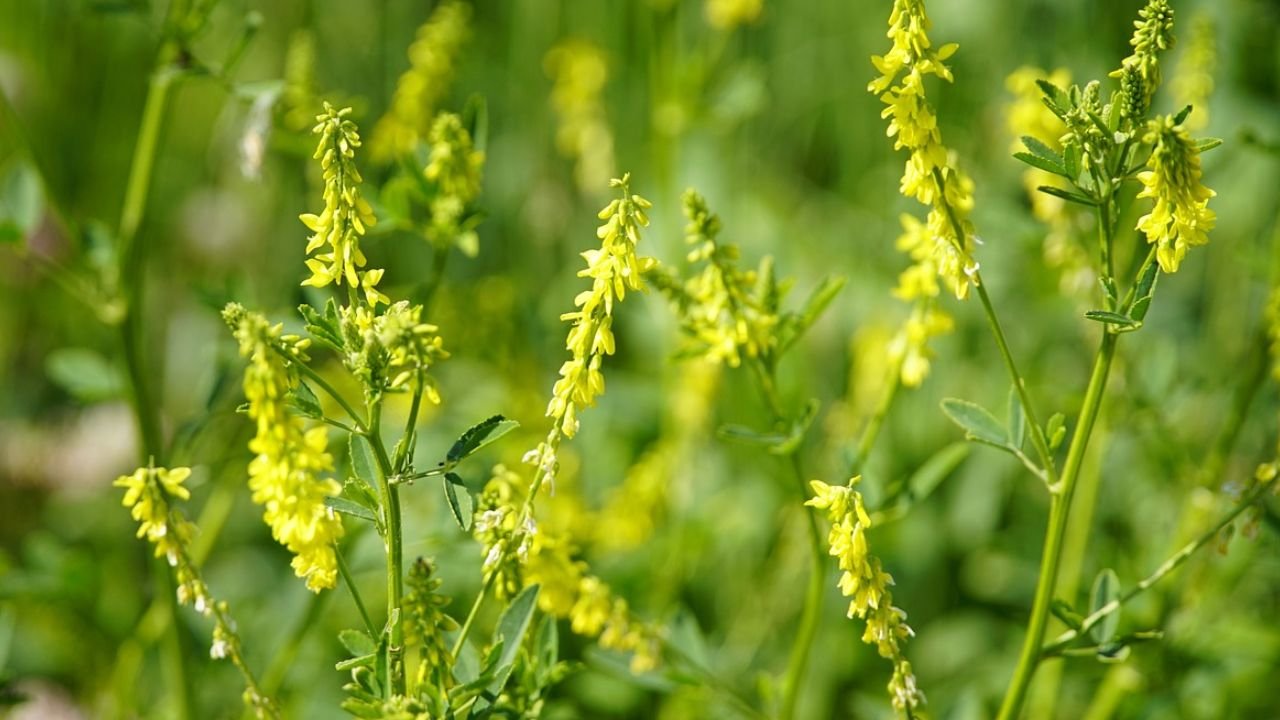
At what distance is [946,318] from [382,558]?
1163mm

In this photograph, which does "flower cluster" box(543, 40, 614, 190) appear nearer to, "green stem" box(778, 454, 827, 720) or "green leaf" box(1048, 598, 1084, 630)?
"green stem" box(778, 454, 827, 720)

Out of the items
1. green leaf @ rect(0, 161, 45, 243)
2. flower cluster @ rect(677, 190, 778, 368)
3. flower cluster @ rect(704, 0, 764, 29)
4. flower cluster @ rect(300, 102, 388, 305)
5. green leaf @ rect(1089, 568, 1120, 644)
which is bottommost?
green leaf @ rect(1089, 568, 1120, 644)

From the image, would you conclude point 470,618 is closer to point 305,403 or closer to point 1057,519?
point 305,403

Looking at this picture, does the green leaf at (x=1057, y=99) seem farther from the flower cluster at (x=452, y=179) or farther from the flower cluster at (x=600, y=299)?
the flower cluster at (x=452, y=179)

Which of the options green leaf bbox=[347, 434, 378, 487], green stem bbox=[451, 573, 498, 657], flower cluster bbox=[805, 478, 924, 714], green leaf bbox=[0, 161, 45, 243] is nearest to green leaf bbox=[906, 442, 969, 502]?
flower cluster bbox=[805, 478, 924, 714]

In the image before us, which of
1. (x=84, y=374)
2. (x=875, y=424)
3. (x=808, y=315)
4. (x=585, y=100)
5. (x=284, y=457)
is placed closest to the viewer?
(x=284, y=457)

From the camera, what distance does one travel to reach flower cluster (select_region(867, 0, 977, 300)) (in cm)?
172

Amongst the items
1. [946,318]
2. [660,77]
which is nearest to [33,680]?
[660,77]

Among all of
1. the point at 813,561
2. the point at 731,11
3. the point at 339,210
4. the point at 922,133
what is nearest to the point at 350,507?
the point at 339,210

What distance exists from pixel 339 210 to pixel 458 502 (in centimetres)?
41

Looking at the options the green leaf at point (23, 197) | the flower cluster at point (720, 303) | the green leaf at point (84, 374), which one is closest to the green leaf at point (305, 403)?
the flower cluster at point (720, 303)

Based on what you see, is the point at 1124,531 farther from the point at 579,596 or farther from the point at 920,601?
the point at 579,596

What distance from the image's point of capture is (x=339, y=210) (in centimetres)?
170

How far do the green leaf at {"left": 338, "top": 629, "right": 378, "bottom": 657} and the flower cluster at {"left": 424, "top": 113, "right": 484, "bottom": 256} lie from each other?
0.79 metres
